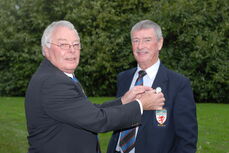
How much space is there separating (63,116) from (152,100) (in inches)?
38.4

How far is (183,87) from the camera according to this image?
3637 mm

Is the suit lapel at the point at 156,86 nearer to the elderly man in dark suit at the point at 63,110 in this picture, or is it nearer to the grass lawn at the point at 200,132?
the elderly man in dark suit at the point at 63,110

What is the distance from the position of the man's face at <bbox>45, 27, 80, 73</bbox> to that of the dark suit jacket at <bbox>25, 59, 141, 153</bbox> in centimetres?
13

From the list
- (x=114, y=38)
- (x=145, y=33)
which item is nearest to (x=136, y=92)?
(x=145, y=33)

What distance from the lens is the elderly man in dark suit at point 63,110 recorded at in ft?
9.71

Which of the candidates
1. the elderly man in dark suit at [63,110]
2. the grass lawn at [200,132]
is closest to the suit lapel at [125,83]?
the elderly man in dark suit at [63,110]

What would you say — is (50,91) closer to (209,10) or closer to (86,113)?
(86,113)

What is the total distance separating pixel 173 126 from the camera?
3.59 metres

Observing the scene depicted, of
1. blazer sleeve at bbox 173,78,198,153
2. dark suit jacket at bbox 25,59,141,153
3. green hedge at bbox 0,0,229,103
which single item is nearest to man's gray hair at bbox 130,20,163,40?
blazer sleeve at bbox 173,78,198,153

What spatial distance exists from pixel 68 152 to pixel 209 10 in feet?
51.5

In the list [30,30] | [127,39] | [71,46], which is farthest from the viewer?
[30,30]

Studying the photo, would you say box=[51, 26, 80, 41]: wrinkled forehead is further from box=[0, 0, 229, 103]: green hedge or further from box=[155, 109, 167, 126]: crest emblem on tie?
box=[0, 0, 229, 103]: green hedge

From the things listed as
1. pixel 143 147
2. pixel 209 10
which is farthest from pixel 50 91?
pixel 209 10

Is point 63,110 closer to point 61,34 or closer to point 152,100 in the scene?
point 61,34
